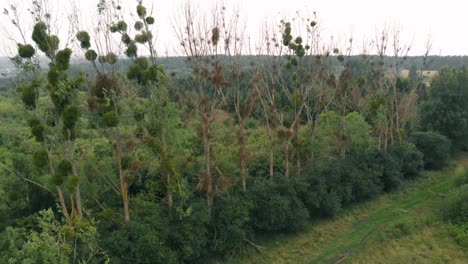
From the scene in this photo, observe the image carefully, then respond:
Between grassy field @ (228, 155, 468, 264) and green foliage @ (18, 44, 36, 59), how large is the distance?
1424 cm

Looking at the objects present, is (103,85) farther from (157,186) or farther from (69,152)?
(157,186)

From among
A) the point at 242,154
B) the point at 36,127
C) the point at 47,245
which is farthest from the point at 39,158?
the point at 242,154

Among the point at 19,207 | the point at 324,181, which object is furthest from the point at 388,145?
the point at 19,207

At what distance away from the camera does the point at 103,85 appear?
48.5 feet

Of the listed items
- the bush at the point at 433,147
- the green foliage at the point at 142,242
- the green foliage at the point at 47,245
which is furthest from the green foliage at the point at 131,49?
the bush at the point at 433,147

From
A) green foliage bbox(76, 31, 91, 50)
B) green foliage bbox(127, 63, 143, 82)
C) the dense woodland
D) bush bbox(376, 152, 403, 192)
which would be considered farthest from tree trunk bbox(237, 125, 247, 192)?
bush bbox(376, 152, 403, 192)

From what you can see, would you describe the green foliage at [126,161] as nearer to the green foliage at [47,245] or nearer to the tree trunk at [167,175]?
the tree trunk at [167,175]

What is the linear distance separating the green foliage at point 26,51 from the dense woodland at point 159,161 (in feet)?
0.16

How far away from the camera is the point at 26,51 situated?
44.8 feet

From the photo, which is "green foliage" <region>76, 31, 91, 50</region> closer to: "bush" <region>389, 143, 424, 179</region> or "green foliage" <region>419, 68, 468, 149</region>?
"bush" <region>389, 143, 424, 179</region>

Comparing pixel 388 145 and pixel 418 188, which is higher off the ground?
pixel 388 145

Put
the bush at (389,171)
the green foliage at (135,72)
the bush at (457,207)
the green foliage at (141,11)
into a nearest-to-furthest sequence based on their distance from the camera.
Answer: the green foliage at (135,72) < the green foliage at (141,11) < the bush at (457,207) < the bush at (389,171)

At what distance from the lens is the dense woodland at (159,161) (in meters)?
14.1

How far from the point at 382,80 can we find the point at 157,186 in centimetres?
2198
